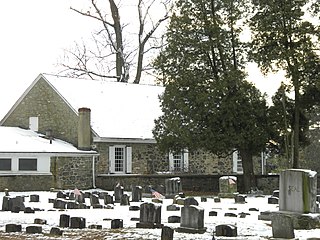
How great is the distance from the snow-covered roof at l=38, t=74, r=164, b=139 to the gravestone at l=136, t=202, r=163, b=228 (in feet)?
63.6

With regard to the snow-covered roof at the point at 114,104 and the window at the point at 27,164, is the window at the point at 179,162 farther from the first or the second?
the window at the point at 27,164

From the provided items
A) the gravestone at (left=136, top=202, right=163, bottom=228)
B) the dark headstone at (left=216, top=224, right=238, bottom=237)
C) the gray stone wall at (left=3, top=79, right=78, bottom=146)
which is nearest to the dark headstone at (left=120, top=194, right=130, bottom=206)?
the gravestone at (left=136, top=202, right=163, bottom=228)

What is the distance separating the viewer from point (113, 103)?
40000 mm

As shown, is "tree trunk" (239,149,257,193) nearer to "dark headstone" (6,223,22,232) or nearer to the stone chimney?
the stone chimney

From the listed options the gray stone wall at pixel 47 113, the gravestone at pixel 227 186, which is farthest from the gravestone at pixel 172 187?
the gray stone wall at pixel 47 113

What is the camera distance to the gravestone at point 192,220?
15.1 m

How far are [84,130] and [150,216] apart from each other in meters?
19.8

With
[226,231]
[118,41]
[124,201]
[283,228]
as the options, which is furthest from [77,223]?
[118,41]

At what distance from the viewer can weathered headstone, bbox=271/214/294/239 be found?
14.1m

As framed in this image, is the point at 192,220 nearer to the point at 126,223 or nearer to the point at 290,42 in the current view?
the point at 126,223

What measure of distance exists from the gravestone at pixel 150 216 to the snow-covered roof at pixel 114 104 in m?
19.4

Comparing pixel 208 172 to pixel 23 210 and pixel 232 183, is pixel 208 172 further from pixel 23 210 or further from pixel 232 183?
pixel 23 210

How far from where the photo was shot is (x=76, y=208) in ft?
69.3

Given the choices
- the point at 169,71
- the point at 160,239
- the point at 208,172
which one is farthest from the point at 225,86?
the point at 160,239
